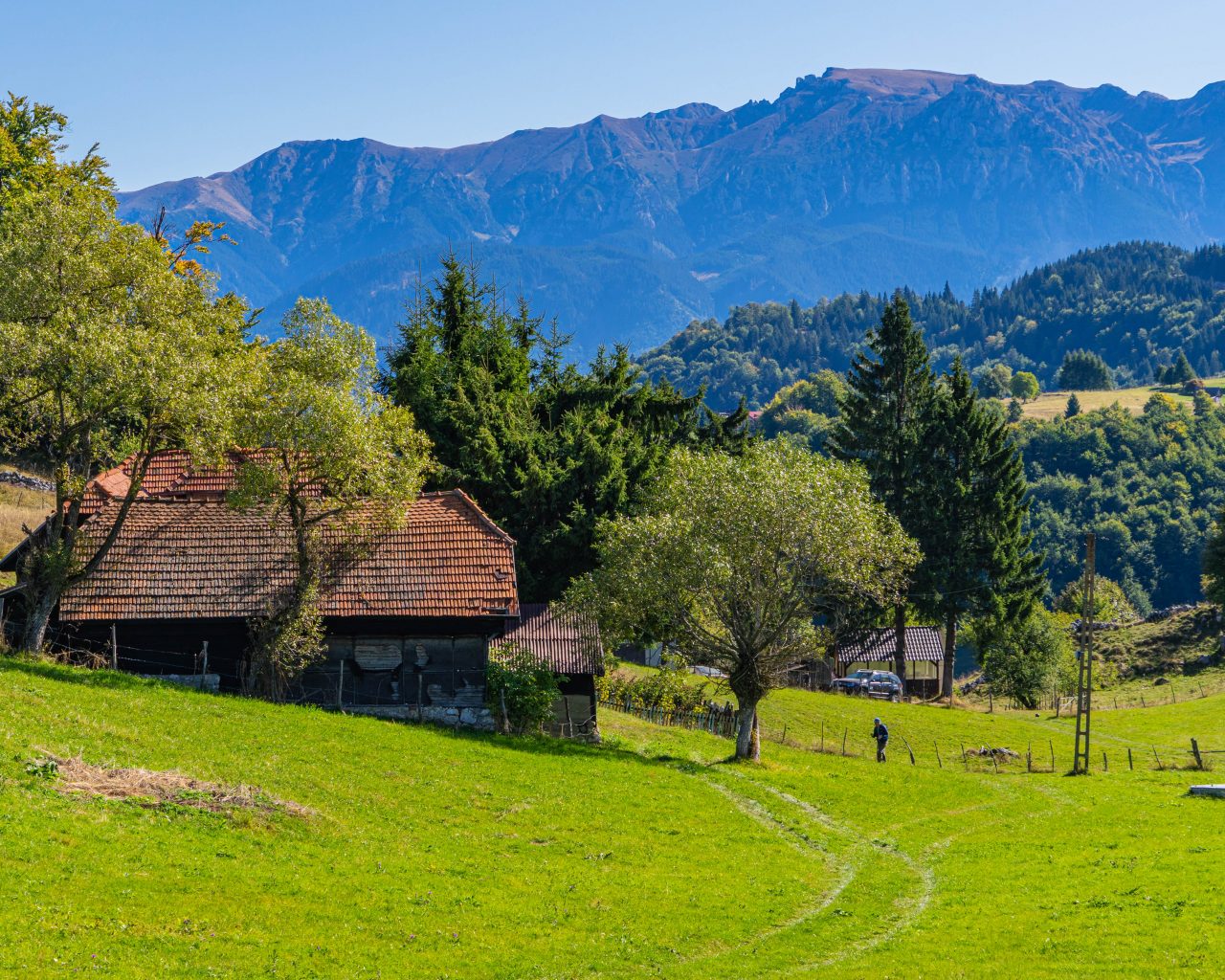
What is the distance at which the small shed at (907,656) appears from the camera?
93.7 m

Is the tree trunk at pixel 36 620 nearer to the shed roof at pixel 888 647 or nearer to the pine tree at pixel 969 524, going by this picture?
the pine tree at pixel 969 524

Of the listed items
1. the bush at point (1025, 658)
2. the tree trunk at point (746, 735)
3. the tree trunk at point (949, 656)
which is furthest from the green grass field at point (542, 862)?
the bush at point (1025, 658)

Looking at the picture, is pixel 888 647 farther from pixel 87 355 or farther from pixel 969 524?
pixel 87 355

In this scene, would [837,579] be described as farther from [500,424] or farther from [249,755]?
[500,424]

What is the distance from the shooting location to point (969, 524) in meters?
79.2

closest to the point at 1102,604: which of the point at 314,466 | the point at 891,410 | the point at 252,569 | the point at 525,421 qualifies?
the point at 891,410

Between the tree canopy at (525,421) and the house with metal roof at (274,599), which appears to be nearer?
the house with metal roof at (274,599)

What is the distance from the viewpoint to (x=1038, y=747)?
5794 cm

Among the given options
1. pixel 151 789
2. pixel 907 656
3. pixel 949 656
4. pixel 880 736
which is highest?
pixel 949 656

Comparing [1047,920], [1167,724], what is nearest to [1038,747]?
[1167,724]

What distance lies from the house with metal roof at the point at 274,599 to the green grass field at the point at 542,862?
3.68 metres

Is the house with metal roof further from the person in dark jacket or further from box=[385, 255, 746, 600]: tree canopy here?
the person in dark jacket

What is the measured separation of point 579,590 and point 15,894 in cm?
2583

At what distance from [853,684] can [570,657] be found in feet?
118
